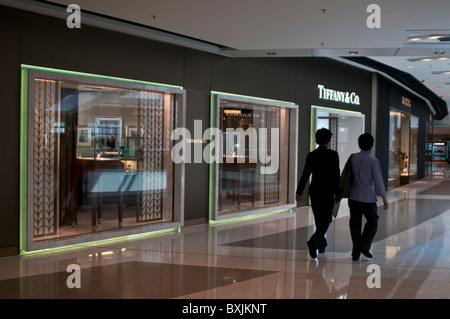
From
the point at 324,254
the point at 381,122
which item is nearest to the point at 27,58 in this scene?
the point at 324,254

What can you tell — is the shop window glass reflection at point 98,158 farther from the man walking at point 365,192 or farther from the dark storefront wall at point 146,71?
the man walking at point 365,192

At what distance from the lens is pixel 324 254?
262 inches

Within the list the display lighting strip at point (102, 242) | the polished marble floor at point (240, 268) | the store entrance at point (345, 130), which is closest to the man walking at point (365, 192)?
the polished marble floor at point (240, 268)

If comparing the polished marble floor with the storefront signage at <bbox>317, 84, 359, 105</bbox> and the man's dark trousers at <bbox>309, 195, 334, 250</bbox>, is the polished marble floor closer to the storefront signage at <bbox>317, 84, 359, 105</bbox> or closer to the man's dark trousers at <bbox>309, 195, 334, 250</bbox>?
the man's dark trousers at <bbox>309, 195, 334, 250</bbox>

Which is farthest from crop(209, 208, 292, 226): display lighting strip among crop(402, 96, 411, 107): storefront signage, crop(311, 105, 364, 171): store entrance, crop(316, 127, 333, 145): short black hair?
crop(402, 96, 411, 107): storefront signage

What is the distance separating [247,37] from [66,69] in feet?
9.85

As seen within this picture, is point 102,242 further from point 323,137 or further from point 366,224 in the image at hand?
point 366,224

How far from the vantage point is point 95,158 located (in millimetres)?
7465

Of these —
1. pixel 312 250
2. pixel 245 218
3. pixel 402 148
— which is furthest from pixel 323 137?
pixel 402 148

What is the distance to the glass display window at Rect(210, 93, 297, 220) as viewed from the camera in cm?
941

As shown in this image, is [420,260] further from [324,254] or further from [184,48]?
[184,48]

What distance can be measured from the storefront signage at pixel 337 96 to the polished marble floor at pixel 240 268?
476 cm

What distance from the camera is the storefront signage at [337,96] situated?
12.3 m

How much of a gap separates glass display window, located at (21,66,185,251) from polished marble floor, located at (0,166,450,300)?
0.51 metres
